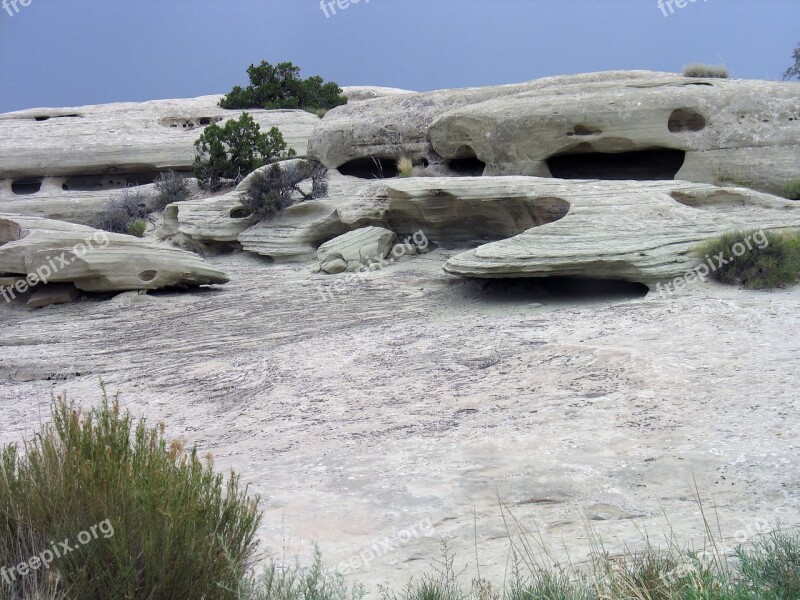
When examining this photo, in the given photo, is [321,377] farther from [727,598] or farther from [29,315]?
[29,315]

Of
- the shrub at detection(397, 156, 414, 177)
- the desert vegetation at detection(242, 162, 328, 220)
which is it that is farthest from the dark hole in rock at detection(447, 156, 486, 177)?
the desert vegetation at detection(242, 162, 328, 220)

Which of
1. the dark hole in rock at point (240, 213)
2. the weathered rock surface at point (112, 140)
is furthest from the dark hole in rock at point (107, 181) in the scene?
the dark hole in rock at point (240, 213)

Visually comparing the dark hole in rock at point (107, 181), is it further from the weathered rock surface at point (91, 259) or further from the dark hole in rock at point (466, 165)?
the weathered rock surface at point (91, 259)

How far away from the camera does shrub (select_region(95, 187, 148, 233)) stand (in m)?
19.1

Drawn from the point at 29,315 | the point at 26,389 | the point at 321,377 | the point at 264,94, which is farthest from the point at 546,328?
the point at 264,94

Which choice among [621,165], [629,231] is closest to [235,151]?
[621,165]

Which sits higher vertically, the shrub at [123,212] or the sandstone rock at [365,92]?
the sandstone rock at [365,92]

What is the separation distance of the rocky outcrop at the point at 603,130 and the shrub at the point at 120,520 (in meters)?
11.5

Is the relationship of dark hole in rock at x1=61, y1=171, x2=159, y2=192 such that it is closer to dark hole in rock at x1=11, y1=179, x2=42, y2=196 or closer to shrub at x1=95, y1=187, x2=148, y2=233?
dark hole in rock at x1=11, y1=179, x2=42, y2=196

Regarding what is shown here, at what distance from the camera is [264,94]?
98.2 ft

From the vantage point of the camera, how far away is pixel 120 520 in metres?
3.01

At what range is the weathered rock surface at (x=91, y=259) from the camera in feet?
38.3

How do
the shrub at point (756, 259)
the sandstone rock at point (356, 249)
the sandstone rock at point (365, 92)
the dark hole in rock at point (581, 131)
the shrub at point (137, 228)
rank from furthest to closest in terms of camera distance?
the sandstone rock at point (365, 92)
the shrub at point (137, 228)
the dark hole in rock at point (581, 131)
the sandstone rock at point (356, 249)
the shrub at point (756, 259)
